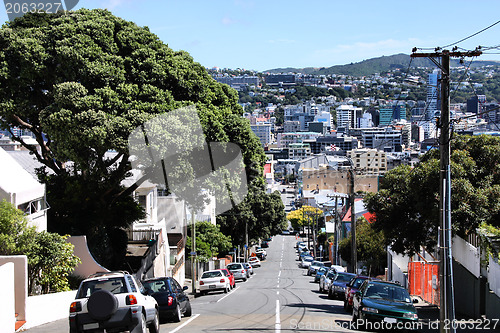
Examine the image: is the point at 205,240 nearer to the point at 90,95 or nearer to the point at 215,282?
the point at 215,282

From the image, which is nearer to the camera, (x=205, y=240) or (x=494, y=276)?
(x=494, y=276)

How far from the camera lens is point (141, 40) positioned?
87.9ft

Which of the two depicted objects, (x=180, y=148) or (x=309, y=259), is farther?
(x=309, y=259)

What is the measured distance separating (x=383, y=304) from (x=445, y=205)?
3344mm

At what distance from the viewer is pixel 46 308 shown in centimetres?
1936

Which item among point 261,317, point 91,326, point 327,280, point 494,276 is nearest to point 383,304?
point 261,317

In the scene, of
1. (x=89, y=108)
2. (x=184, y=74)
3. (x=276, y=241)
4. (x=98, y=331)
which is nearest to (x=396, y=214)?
(x=184, y=74)

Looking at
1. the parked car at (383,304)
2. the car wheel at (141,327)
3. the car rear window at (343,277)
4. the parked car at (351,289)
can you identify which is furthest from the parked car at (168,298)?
the car rear window at (343,277)

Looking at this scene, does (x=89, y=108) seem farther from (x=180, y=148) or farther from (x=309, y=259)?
(x=309, y=259)

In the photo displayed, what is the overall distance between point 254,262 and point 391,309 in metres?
55.9

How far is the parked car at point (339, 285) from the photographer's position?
30447 mm

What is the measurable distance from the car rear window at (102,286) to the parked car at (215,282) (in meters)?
19.5

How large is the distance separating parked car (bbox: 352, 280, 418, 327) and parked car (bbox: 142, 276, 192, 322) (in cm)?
545

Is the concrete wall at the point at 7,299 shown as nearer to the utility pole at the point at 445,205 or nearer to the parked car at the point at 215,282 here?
the utility pole at the point at 445,205
